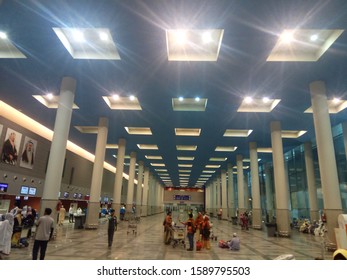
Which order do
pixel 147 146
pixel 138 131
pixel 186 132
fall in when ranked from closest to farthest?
1. pixel 186 132
2. pixel 138 131
3. pixel 147 146

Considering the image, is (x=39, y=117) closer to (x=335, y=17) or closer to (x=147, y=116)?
(x=147, y=116)

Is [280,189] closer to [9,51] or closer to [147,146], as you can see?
[147,146]

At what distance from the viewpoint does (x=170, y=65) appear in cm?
1281

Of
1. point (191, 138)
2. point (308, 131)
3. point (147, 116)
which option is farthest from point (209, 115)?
point (308, 131)

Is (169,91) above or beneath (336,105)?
beneath

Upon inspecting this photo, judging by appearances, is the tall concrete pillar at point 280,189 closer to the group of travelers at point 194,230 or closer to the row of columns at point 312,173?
the row of columns at point 312,173

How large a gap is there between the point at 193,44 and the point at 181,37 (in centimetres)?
74

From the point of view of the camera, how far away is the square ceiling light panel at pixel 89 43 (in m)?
11.2

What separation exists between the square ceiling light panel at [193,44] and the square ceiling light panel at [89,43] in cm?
269

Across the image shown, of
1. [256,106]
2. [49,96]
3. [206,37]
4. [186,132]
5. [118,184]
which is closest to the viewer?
[206,37]

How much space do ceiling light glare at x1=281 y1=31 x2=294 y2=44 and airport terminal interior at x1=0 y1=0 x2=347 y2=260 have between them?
0.26 ft

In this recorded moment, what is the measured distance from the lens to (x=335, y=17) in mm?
9367

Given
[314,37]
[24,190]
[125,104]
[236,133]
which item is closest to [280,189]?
[236,133]

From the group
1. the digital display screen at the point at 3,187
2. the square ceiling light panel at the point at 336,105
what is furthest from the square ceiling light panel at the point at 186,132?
the digital display screen at the point at 3,187
